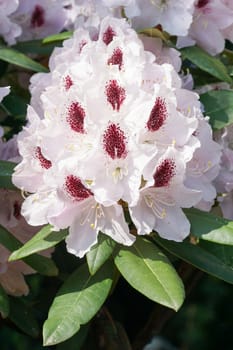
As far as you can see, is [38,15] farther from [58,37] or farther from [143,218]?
[143,218]

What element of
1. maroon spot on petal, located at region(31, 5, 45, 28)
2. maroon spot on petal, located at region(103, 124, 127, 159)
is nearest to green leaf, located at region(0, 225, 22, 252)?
maroon spot on petal, located at region(103, 124, 127, 159)

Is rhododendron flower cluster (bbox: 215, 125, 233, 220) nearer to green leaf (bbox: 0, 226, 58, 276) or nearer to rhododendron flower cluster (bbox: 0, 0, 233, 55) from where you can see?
rhododendron flower cluster (bbox: 0, 0, 233, 55)

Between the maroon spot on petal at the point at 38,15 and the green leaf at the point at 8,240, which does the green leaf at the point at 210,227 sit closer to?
the green leaf at the point at 8,240

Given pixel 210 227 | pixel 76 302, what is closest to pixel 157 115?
pixel 210 227

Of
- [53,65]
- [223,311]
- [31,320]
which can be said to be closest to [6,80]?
[53,65]

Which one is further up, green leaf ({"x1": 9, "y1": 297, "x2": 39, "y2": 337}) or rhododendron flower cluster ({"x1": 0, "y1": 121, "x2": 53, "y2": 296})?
rhododendron flower cluster ({"x1": 0, "y1": 121, "x2": 53, "y2": 296})

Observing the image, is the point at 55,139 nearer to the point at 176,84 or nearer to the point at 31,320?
the point at 176,84
